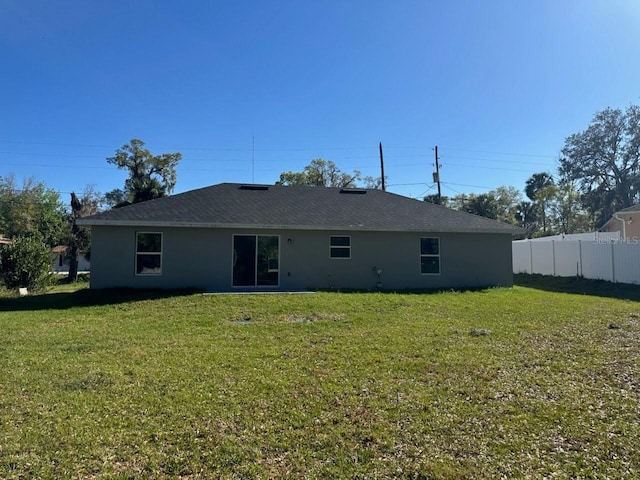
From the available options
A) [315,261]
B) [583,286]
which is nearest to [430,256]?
[315,261]

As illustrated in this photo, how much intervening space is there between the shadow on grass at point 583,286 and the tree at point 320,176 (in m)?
25.1

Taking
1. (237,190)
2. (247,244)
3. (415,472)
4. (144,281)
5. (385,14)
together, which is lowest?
(415,472)

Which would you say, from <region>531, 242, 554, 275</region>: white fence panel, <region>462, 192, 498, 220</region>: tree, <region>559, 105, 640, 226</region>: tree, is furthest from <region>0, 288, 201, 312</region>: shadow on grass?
<region>559, 105, 640, 226</region>: tree

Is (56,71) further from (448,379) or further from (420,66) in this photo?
(448,379)

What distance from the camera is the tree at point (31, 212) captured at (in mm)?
Answer: 34656

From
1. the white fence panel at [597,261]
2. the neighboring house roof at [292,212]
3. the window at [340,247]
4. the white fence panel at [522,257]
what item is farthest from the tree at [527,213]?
the window at [340,247]

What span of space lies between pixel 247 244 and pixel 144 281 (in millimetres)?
3477

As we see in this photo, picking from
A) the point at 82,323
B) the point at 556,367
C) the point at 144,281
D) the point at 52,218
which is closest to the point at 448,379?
the point at 556,367

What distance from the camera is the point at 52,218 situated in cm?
3653

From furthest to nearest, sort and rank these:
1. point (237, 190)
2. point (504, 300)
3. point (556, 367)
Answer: point (237, 190), point (504, 300), point (556, 367)

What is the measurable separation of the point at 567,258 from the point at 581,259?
99cm

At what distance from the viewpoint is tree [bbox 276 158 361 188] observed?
42312 millimetres

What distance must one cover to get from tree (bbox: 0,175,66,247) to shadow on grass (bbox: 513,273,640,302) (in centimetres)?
3630

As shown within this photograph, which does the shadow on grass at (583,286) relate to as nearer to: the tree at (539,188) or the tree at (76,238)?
the tree at (76,238)
